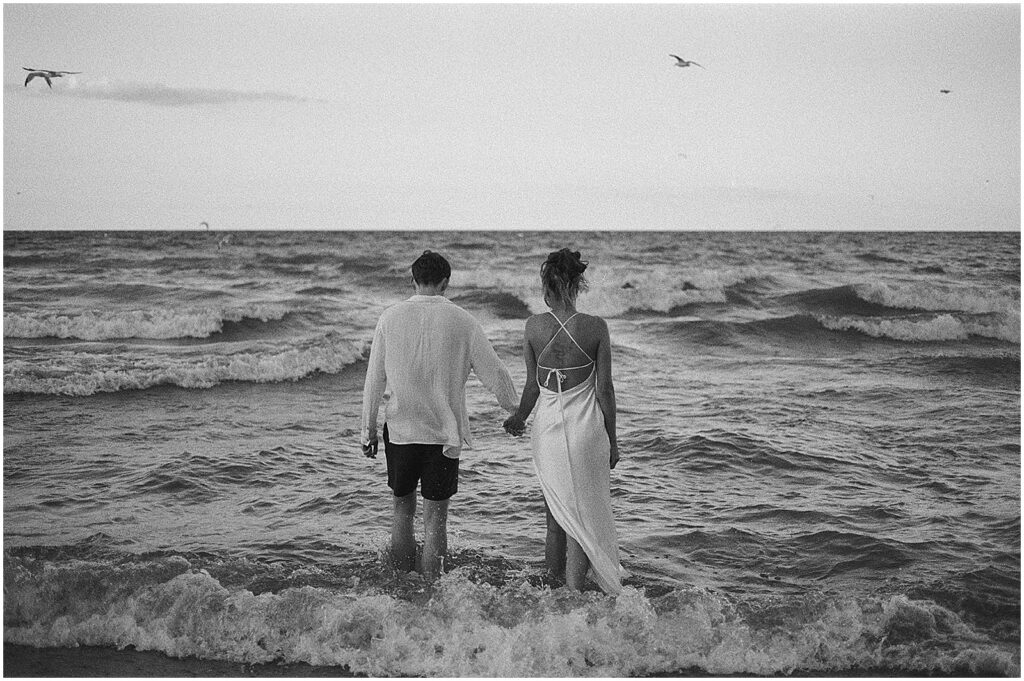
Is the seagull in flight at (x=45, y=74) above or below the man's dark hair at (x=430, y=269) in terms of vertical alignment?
above

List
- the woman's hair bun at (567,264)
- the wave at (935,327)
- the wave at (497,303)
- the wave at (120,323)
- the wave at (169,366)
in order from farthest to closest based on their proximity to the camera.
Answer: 1. the wave at (497,303)
2. the wave at (935,327)
3. the wave at (120,323)
4. the wave at (169,366)
5. the woman's hair bun at (567,264)

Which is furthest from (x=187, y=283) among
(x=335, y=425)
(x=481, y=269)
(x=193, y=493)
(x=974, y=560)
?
(x=974, y=560)

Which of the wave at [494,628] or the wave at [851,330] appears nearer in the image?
the wave at [494,628]

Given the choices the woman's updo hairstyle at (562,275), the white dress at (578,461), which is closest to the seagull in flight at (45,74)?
the woman's updo hairstyle at (562,275)

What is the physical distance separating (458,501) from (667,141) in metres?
4.00

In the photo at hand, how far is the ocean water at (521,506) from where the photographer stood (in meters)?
3.36

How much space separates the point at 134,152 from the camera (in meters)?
6.33

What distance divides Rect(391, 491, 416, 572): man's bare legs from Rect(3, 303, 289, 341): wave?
7.69 m

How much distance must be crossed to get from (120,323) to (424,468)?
8.55m

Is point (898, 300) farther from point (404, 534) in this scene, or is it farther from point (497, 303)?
point (404, 534)

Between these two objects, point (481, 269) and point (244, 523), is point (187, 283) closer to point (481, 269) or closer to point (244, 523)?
point (481, 269)

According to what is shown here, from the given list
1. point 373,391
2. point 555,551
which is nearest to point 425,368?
point 373,391

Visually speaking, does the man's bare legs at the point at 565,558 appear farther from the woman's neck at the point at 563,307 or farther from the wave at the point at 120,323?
the wave at the point at 120,323

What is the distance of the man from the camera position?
10.9ft
